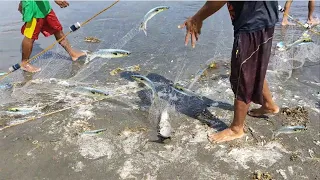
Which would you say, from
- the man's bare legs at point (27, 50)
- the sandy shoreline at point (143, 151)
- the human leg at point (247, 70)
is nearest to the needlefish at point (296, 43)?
the sandy shoreline at point (143, 151)

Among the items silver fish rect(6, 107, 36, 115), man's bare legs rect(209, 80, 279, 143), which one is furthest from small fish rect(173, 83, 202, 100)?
silver fish rect(6, 107, 36, 115)

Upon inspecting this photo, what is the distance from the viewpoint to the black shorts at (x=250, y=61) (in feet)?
10.6

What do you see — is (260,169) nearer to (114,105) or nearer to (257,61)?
(257,61)

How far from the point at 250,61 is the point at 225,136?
3.05 ft

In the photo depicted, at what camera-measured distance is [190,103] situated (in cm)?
450

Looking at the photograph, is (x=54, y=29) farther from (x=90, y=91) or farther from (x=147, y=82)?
(x=147, y=82)

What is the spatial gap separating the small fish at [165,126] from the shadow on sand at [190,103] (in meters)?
0.37

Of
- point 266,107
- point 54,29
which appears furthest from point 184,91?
point 54,29

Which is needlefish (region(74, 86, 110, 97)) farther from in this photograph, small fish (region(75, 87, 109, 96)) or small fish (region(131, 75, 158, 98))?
small fish (region(131, 75, 158, 98))

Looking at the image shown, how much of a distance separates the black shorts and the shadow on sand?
0.69 meters

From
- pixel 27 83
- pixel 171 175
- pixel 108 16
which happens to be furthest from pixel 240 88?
pixel 108 16

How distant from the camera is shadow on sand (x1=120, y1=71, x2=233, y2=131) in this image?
407 cm

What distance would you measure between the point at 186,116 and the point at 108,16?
20.4 feet

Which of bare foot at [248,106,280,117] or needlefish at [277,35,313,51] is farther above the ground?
needlefish at [277,35,313,51]
